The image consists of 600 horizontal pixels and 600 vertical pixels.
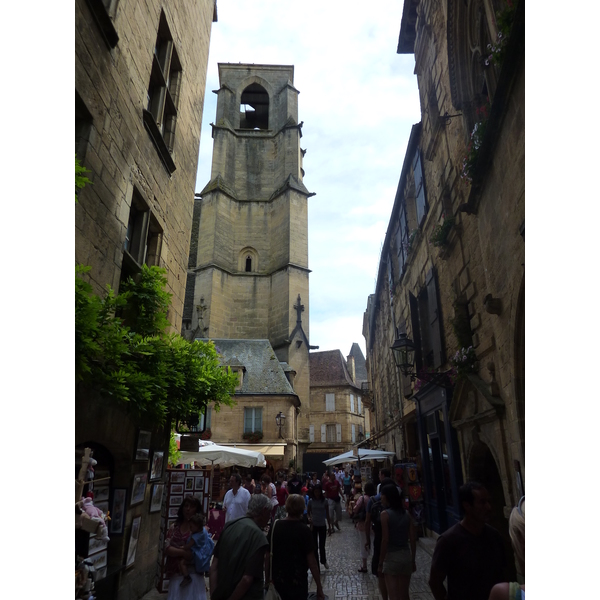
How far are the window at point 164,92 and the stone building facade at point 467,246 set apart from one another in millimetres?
4538

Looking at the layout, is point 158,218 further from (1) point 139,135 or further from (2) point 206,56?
(2) point 206,56

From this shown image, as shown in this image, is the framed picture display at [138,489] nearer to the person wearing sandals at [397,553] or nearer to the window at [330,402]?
the person wearing sandals at [397,553]

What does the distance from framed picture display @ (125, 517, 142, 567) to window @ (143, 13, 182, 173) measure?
534cm

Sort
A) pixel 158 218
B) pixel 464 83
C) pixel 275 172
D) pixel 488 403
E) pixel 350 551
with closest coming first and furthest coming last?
1. pixel 488 403
2. pixel 464 83
3. pixel 158 218
4. pixel 350 551
5. pixel 275 172

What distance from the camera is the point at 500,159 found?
443 centimetres

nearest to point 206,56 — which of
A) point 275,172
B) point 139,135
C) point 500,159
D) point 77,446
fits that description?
point 139,135

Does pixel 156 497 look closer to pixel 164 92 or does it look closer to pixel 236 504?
pixel 236 504

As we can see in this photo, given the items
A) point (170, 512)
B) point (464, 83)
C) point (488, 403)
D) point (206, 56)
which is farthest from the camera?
point (206, 56)

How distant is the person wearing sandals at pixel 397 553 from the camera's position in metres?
4.25

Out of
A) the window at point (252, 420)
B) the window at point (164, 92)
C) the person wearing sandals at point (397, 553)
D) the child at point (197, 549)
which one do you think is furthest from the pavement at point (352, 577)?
the window at point (252, 420)

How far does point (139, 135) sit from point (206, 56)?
5.22m

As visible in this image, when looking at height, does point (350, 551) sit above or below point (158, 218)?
below
